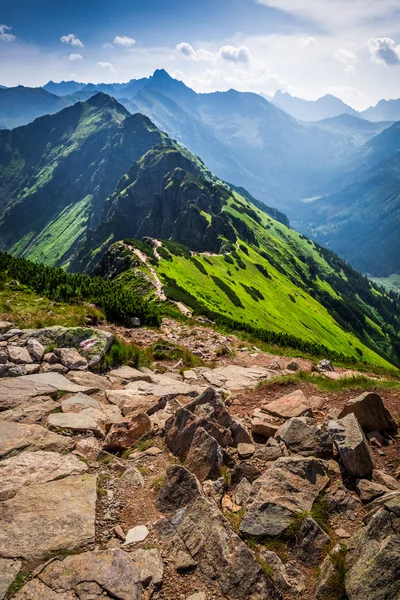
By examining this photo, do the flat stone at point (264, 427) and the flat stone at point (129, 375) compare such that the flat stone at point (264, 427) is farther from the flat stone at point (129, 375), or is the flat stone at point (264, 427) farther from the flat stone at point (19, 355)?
the flat stone at point (19, 355)

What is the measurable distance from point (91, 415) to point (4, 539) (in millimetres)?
5128

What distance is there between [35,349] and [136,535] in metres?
10.7

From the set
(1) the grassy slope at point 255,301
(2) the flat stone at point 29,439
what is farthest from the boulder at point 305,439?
(1) the grassy slope at point 255,301

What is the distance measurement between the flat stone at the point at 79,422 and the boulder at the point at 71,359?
13.8ft

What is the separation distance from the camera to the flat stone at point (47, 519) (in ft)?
19.7

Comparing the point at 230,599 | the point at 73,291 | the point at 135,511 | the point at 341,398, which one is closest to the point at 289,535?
the point at 230,599

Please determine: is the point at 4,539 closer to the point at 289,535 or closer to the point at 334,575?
the point at 289,535

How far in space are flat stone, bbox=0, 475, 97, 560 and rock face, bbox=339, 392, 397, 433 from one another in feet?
24.3

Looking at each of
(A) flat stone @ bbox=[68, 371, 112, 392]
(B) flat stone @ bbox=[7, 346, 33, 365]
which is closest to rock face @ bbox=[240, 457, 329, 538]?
(A) flat stone @ bbox=[68, 371, 112, 392]

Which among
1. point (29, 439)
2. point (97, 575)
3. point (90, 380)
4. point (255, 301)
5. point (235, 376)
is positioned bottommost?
point (255, 301)

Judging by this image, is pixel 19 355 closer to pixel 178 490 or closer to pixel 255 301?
Answer: pixel 178 490

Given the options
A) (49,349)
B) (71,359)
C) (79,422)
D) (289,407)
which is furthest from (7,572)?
(49,349)

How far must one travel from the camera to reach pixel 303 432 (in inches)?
369

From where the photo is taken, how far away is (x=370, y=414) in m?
10.3
